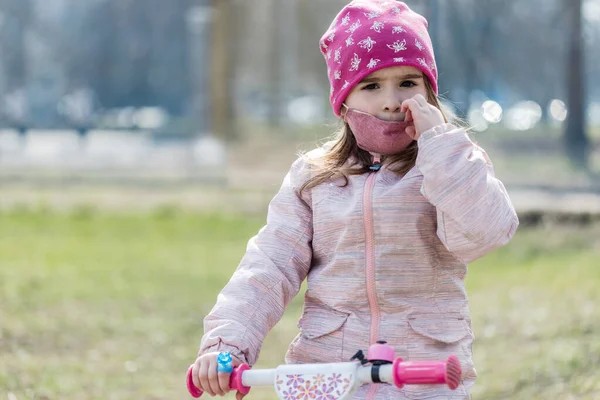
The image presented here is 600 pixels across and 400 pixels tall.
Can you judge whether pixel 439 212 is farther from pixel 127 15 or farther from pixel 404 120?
pixel 127 15

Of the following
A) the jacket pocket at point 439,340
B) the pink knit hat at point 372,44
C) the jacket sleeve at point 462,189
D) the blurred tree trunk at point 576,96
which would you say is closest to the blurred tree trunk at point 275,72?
the blurred tree trunk at point 576,96

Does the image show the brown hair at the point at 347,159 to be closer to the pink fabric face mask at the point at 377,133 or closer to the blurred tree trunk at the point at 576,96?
the pink fabric face mask at the point at 377,133

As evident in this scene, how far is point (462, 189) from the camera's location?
9.20ft

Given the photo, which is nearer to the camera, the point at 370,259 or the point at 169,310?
the point at 370,259

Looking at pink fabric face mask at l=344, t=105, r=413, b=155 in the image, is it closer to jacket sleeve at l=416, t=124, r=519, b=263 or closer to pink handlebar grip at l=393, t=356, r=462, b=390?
jacket sleeve at l=416, t=124, r=519, b=263

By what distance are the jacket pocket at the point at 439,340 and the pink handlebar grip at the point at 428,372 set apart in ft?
2.00

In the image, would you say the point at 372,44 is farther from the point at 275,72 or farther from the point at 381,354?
the point at 275,72

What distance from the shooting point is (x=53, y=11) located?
21.0 m

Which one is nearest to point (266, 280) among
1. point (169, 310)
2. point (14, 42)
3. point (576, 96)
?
point (169, 310)

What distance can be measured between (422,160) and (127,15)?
62.1 feet

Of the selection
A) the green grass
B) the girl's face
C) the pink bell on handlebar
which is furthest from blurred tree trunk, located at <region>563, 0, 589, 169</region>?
the pink bell on handlebar

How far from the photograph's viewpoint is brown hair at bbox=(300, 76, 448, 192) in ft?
10.2

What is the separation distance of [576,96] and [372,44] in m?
A: 11.1

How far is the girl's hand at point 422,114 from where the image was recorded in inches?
113
